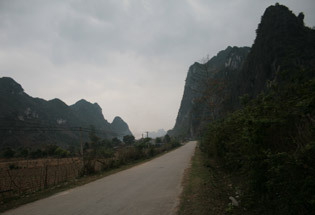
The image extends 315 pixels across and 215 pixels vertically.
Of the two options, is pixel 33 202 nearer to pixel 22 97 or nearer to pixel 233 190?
pixel 233 190

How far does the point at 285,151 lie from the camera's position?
9.64 ft

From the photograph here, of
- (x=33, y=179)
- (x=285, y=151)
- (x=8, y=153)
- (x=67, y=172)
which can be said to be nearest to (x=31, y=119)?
(x=8, y=153)

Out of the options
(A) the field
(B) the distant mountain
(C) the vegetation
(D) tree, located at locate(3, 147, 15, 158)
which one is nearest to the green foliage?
(C) the vegetation

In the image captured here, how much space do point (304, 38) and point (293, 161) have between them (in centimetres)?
7871

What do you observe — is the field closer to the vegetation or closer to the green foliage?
the vegetation

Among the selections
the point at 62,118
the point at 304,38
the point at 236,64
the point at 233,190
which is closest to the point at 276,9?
the point at 304,38

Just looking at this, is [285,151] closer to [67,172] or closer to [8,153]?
[67,172]

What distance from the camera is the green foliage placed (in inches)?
86.9

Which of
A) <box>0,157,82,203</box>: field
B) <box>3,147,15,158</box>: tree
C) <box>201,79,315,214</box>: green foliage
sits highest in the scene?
<box>201,79,315,214</box>: green foliage

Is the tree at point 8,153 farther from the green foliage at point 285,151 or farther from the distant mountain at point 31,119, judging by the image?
the green foliage at point 285,151

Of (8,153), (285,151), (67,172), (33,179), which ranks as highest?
(285,151)

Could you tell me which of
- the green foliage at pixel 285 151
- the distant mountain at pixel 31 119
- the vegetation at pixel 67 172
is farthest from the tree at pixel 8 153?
the green foliage at pixel 285 151

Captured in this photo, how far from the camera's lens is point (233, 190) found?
16.1 feet

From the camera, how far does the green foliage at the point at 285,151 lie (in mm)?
2207
